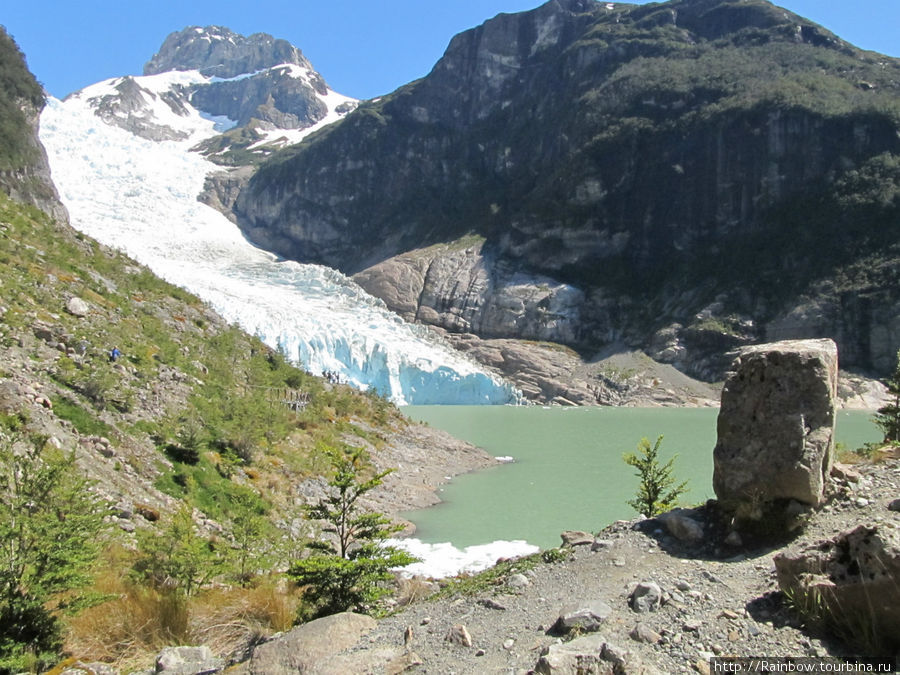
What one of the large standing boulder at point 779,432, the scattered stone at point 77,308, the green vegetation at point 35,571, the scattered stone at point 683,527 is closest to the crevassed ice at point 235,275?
the scattered stone at point 77,308

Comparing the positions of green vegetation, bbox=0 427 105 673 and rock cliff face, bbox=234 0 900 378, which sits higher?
rock cliff face, bbox=234 0 900 378

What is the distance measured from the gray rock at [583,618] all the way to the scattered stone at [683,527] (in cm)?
167

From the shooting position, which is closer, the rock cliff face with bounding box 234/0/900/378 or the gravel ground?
the gravel ground

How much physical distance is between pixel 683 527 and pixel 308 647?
3.47 m

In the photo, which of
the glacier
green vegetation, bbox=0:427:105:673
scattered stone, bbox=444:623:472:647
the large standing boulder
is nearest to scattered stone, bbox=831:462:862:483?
the large standing boulder

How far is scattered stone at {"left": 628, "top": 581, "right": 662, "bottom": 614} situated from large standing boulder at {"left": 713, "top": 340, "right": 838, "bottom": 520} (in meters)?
1.73

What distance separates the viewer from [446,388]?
6750 centimetres

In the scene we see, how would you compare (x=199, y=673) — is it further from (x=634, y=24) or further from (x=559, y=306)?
(x=634, y=24)

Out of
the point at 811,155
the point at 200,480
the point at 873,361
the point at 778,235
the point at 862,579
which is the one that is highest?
the point at 811,155

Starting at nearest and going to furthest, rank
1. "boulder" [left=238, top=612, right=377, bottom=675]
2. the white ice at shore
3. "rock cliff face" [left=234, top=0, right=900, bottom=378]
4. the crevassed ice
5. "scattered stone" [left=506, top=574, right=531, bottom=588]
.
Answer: "boulder" [left=238, top=612, right=377, bottom=675], "scattered stone" [left=506, top=574, right=531, bottom=588], the white ice at shore, the crevassed ice, "rock cliff face" [left=234, top=0, right=900, bottom=378]

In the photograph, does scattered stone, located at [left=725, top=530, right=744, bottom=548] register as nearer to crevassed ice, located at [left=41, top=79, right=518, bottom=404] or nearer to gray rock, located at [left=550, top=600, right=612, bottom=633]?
gray rock, located at [left=550, top=600, right=612, bottom=633]

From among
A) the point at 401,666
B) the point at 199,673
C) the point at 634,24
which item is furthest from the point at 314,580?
the point at 634,24

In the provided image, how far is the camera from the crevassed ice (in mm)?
62688

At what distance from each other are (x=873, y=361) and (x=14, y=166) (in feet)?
289
